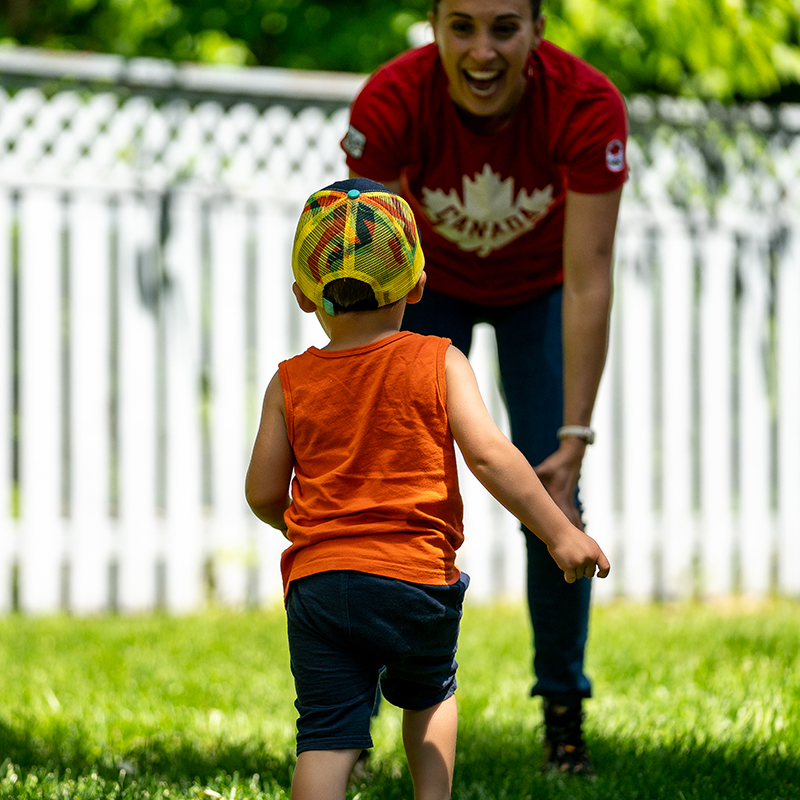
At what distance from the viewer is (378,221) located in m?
1.74

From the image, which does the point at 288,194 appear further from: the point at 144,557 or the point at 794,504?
the point at 794,504

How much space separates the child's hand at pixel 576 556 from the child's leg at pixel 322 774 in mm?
458

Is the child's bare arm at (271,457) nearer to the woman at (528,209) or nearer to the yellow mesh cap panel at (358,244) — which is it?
the yellow mesh cap panel at (358,244)

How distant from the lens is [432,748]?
1832 mm

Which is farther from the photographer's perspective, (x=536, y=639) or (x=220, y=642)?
(x=220, y=642)

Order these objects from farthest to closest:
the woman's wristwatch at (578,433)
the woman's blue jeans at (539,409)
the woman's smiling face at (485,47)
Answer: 1. the woman's blue jeans at (539,409)
2. the woman's wristwatch at (578,433)
3. the woman's smiling face at (485,47)

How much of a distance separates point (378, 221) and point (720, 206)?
166 inches

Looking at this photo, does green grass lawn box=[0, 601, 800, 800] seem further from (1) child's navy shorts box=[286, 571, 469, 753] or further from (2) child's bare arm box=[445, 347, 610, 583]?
(2) child's bare arm box=[445, 347, 610, 583]

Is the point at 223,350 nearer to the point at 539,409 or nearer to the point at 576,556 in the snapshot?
the point at 539,409

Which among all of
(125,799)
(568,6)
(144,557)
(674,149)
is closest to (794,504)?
(674,149)

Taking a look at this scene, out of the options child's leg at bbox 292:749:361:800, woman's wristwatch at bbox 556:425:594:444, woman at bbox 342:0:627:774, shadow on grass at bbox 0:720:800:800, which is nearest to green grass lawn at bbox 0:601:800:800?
shadow on grass at bbox 0:720:800:800

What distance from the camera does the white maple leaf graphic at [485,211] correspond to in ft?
7.68

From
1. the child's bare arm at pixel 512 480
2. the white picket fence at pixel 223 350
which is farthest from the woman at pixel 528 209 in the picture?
the white picket fence at pixel 223 350

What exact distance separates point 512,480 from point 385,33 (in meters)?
5.03
